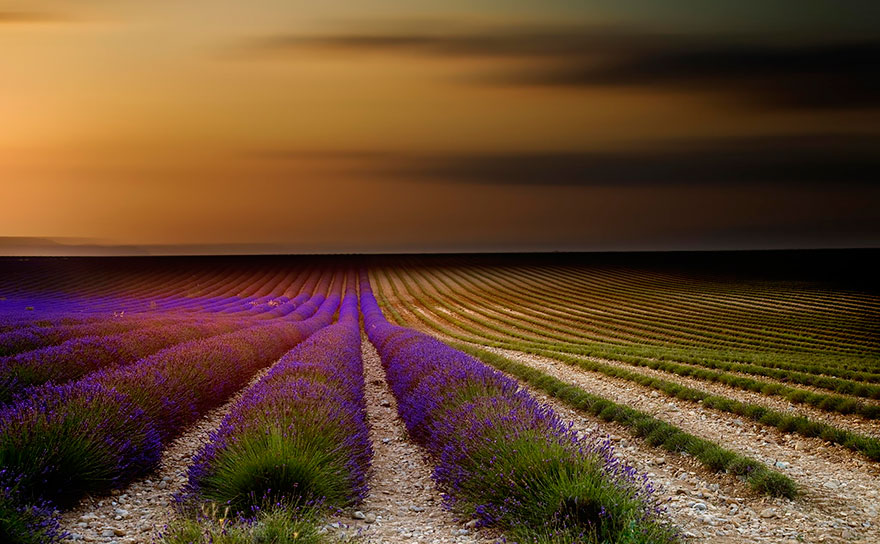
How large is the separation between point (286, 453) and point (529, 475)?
79.8 inches

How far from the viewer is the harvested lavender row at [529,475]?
12.8ft

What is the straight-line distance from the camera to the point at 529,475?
4434mm

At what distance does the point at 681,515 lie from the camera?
5105mm

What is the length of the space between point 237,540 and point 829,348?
79.8ft

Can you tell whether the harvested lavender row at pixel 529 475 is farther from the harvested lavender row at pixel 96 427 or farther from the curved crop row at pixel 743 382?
the curved crop row at pixel 743 382

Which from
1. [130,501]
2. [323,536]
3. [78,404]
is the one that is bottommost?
[130,501]

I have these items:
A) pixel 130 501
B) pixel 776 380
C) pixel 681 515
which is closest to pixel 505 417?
pixel 681 515

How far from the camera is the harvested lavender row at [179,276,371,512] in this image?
455 cm

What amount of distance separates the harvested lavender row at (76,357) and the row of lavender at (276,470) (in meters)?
2.89

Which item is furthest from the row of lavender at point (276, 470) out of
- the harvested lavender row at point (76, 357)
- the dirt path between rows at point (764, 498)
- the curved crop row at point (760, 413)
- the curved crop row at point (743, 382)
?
the curved crop row at point (743, 382)

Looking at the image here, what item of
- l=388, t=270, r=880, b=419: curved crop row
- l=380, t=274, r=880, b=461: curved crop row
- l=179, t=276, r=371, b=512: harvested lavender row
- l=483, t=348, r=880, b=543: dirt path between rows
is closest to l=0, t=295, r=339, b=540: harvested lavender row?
l=179, t=276, r=371, b=512: harvested lavender row

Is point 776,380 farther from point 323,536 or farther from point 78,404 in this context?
point 78,404

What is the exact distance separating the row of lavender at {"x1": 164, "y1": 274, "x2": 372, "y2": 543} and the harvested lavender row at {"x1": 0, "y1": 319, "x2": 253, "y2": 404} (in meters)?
2.89

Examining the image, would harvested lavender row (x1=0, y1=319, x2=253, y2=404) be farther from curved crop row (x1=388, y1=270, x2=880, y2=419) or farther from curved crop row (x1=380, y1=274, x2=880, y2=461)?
curved crop row (x1=388, y1=270, x2=880, y2=419)
